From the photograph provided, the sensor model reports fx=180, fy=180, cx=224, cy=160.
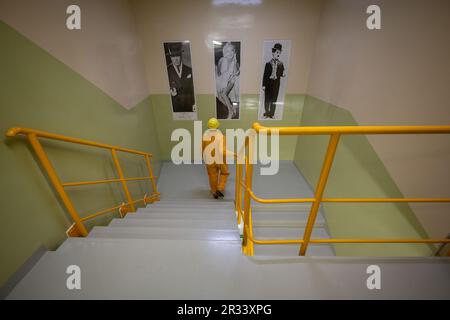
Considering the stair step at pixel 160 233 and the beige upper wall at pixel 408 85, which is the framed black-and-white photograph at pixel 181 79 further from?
the stair step at pixel 160 233

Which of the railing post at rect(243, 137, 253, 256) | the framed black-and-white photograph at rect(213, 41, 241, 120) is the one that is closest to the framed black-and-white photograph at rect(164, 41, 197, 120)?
the framed black-and-white photograph at rect(213, 41, 241, 120)

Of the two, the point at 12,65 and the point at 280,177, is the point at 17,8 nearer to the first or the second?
the point at 12,65

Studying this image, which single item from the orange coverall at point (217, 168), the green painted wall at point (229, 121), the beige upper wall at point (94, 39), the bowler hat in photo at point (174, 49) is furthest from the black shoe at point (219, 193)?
the bowler hat in photo at point (174, 49)

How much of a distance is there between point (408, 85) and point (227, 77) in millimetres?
3073

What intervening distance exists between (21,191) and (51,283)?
0.64m

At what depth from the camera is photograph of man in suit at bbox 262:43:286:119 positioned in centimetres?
377

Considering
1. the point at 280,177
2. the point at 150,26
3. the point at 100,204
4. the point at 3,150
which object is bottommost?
the point at 280,177

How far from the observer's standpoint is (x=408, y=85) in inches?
65.1

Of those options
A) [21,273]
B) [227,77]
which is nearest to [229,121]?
[227,77]

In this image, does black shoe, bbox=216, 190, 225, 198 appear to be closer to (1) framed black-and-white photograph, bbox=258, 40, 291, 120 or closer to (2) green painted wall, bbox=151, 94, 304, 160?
(2) green painted wall, bbox=151, 94, 304, 160

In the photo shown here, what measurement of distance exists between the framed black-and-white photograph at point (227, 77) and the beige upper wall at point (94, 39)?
161cm

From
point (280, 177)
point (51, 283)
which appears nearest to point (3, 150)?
point (51, 283)

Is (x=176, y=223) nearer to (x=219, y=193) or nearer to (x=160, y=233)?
(x=160, y=233)
